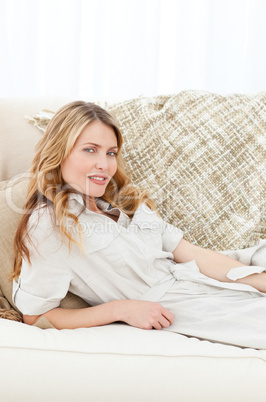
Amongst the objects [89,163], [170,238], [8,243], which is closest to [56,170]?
[89,163]

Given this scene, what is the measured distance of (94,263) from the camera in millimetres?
1194

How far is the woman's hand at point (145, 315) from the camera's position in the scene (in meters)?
1.10

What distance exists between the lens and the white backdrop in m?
2.13

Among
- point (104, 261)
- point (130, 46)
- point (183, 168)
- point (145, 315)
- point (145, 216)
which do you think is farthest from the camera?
point (130, 46)

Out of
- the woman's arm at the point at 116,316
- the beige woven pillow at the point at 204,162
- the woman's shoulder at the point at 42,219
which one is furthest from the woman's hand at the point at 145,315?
the beige woven pillow at the point at 204,162

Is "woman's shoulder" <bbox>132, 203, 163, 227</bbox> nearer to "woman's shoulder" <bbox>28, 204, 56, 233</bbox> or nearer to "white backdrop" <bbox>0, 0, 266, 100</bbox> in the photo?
"woman's shoulder" <bbox>28, 204, 56, 233</bbox>

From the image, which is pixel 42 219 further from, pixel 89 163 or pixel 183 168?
pixel 183 168

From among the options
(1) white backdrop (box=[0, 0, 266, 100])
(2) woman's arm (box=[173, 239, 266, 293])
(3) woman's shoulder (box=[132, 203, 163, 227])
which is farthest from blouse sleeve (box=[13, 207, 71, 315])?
(1) white backdrop (box=[0, 0, 266, 100])

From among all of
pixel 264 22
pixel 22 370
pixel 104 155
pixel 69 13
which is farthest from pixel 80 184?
pixel 264 22

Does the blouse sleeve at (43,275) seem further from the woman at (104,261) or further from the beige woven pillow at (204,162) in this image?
the beige woven pillow at (204,162)

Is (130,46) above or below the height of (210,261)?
above

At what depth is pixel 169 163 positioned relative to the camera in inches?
60.7

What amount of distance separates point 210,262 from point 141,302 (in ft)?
1.04

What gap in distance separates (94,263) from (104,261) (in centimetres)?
3
